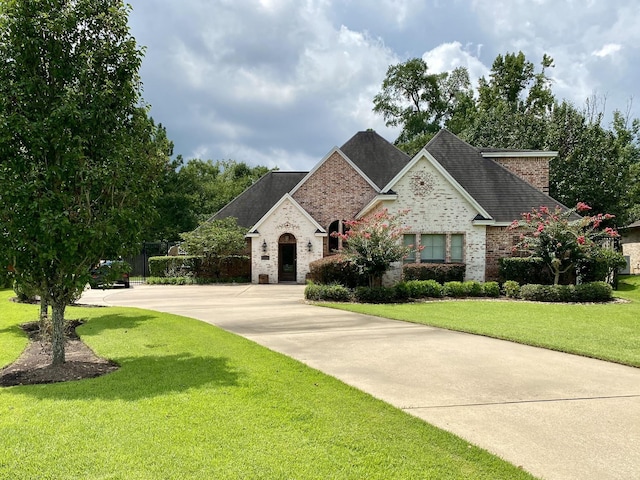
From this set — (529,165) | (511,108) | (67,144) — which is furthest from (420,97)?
(67,144)

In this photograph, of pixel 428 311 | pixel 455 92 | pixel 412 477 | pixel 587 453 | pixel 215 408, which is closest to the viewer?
pixel 412 477

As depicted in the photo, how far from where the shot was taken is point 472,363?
672 cm

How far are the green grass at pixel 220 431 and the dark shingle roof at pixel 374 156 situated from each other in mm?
22734

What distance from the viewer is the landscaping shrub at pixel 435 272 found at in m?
17.8

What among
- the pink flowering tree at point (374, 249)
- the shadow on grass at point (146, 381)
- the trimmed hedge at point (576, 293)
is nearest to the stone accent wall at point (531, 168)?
the trimmed hedge at point (576, 293)

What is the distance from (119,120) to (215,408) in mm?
4918

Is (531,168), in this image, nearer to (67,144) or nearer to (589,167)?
(589,167)

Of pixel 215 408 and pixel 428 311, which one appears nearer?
pixel 215 408

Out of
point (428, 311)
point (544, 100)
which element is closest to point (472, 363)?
point (428, 311)

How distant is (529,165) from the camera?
24109 millimetres

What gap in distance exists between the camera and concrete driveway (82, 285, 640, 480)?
3809mm

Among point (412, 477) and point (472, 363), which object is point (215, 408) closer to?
point (412, 477)

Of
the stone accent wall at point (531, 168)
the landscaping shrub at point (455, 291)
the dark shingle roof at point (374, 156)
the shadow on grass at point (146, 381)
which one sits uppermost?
the dark shingle roof at point (374, 156)

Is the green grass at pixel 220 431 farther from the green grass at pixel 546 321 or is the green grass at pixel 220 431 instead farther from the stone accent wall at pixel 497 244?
the stone accent wall at pixel 497 244
